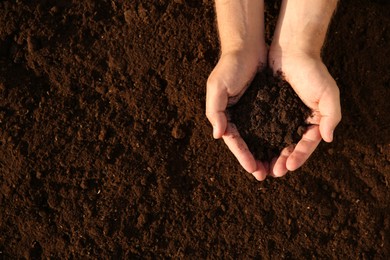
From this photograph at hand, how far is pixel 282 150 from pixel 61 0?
1566 millimetres

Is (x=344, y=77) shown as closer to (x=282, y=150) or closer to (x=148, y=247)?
(x=282, y=150)

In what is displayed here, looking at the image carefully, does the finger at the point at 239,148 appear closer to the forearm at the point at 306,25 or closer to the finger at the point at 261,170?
the finger at the point at 261,170

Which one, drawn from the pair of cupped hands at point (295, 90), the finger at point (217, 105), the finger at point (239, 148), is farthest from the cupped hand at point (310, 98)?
the finger at point (217, 105)

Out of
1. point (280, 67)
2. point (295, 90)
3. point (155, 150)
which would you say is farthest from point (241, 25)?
point (155, 150)

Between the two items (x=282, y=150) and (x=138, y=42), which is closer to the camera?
(x=282, y=150)

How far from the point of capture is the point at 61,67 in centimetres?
241

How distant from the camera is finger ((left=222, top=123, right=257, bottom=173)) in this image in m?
2.01

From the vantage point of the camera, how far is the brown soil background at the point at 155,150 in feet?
7.69

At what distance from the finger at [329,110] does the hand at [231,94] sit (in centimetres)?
36

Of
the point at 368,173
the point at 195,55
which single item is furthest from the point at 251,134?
the point at 368,173

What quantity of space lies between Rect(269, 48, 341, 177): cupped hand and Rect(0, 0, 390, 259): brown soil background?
0.37m

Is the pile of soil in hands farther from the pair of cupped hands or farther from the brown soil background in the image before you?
the brown soil background

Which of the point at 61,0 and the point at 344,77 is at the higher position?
the point at 61,0

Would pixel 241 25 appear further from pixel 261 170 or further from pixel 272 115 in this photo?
pixel 261 170
